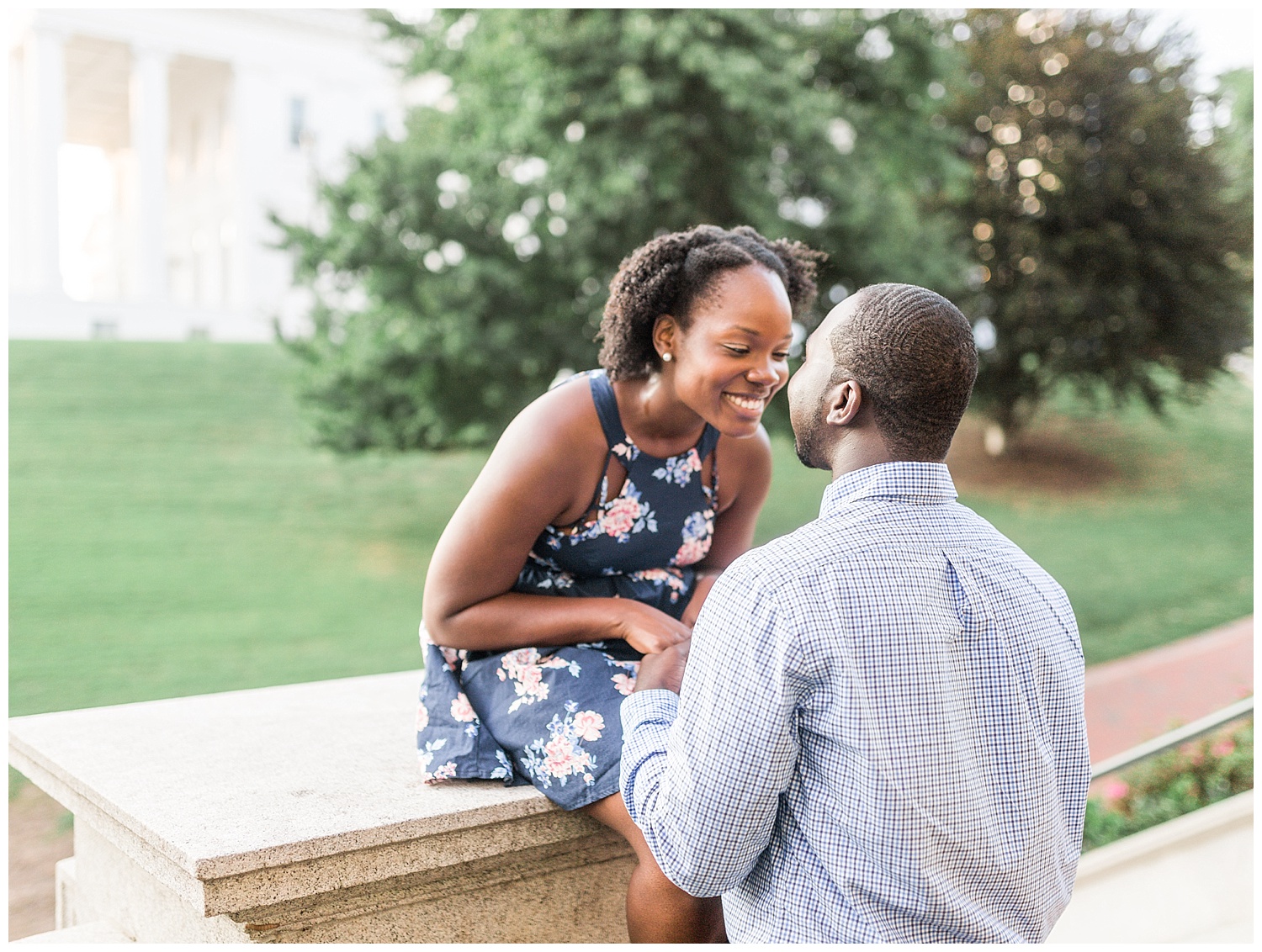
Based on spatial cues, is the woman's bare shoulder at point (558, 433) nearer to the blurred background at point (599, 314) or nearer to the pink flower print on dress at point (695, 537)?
the pink flower print on dress at point (695, 537)

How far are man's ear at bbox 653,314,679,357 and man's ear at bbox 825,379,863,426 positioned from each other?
90cm

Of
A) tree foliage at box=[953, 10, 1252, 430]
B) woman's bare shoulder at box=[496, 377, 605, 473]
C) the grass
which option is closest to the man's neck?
woman's bare shoulder at box=[496, 377, 605, 473]

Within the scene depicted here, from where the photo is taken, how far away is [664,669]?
215cm

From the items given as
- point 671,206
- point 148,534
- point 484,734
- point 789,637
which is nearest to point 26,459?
point 148,534

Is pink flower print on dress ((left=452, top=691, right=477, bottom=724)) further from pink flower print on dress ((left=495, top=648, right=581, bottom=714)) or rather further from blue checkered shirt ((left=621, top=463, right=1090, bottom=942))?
blue checkered shirt ((left=621, top=463, right=1090, bottom=942))

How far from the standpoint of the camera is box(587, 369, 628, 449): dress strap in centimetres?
250

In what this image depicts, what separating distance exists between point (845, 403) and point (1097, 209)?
1504cm

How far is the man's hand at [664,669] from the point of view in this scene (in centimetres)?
213

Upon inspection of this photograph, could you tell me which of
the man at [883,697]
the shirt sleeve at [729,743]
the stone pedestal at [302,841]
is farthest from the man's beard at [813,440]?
the stone pedestal at [302,841]

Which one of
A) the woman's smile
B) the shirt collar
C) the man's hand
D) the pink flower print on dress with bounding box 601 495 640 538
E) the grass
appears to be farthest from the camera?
the grass

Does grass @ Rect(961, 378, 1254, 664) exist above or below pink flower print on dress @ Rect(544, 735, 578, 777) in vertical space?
below

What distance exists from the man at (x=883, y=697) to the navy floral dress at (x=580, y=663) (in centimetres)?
66

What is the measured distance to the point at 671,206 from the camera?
Result: 10375 millimetres

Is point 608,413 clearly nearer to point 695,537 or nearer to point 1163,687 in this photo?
point 695,537
